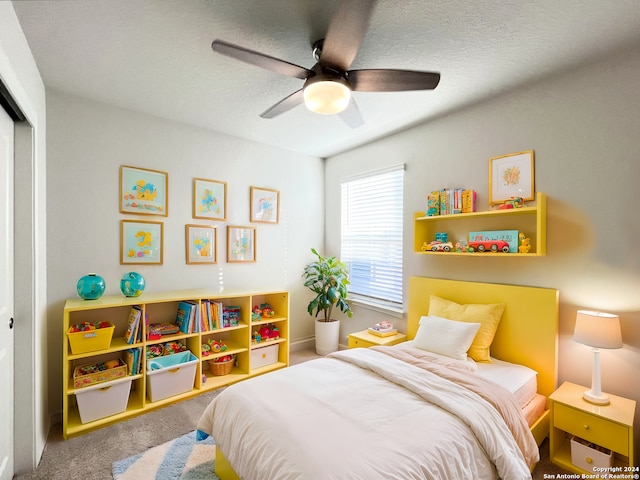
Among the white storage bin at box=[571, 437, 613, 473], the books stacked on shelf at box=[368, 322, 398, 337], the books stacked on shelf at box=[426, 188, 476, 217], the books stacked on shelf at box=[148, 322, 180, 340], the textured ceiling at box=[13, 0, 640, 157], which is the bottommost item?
the white storage bin at box=[571, 437, 613, 473]

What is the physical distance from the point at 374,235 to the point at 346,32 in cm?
252

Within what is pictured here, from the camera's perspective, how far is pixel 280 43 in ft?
6.22

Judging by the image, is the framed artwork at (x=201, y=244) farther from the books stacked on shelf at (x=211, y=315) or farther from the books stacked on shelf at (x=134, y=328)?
the books stacked on shelf at (x=134, y=328)

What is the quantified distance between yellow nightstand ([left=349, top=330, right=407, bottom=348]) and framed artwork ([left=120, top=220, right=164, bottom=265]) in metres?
2.08

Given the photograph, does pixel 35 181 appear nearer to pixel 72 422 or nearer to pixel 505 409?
pixel 72 422

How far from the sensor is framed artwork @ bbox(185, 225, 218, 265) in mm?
3223

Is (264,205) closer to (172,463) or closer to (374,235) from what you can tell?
(374,235)

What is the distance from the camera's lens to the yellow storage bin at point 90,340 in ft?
7.59

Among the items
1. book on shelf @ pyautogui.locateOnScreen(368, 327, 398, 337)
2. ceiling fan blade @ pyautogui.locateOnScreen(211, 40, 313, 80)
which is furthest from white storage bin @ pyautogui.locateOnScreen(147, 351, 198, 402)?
ceiling fan blade @ pyautogui.locateOnScreen(211, 40, 313, 80)

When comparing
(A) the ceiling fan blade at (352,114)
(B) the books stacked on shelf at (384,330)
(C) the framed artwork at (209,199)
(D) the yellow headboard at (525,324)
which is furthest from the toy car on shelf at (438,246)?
(C) the framed artwork at (209,199)

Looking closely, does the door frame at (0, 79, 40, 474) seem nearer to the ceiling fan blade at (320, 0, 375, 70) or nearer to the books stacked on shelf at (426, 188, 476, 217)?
the ceiling fan blade at (320, 0, 375, 70)

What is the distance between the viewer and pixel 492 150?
266cm

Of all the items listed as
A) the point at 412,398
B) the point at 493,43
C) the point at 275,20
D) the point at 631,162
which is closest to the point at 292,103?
the point at 275,20

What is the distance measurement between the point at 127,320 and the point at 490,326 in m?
3.06
